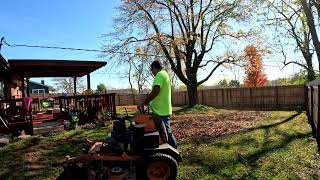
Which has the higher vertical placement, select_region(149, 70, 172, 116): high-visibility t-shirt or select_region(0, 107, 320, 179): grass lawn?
select_region(149, 70, 172, 116): high-visibility t-shirt

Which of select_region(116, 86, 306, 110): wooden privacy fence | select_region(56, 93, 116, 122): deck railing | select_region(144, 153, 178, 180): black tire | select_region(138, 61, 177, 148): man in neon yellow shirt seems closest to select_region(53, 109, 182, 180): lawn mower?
select_region(144, 153, 178, 180): black tire

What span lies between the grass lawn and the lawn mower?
1.08 metres

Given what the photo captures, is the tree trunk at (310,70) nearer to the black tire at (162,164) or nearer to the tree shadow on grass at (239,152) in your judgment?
the tree shadow on grass at (239,152)

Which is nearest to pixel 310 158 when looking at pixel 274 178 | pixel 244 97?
pixel 274 178

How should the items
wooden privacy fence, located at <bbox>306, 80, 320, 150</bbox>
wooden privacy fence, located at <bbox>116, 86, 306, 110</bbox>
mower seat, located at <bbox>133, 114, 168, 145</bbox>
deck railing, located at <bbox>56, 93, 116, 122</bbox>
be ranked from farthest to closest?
wooden privacy fence, located at <bbox>116, 86, 306, 110</bbox>, deck railing, located at <bbox>56, 93, 116, 122</bbox>, wooden privacy fence, located at <bbox>306, 80, 320, 150</bbox>, mower seat, located at <bbox>133, 114, 168, 145</bbox>

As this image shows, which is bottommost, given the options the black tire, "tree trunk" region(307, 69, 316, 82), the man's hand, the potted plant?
the black tire

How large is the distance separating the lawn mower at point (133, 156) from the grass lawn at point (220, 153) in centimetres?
108

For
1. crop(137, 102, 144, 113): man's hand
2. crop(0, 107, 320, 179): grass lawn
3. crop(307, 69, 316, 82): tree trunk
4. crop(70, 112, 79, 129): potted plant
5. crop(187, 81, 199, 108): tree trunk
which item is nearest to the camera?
crop(137, 102, 144, 113): man's hand

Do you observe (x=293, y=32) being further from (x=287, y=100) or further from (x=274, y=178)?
(x=274, y=178)

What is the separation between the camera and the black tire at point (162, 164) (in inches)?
250

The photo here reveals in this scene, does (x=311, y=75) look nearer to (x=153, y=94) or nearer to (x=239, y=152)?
(x=239, y=152)

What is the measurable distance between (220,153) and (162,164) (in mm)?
3038

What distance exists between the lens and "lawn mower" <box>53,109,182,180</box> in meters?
6.29

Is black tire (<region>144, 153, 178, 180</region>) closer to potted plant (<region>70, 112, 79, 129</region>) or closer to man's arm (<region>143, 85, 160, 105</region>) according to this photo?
man's arm (<region>143, 85, 160, 105</region>)
